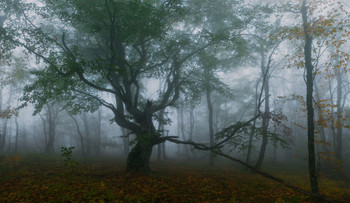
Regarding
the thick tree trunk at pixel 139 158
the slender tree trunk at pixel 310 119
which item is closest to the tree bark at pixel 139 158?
the thick tree trunk at pixel 139 158

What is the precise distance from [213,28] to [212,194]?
1570 centimetres

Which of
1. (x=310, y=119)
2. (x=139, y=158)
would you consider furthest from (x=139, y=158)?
(x=310, y=119)

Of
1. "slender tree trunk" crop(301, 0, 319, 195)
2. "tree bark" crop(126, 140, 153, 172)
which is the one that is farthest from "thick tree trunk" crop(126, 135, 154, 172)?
"slender tree trunk" crop(301, 0, 319, 195)

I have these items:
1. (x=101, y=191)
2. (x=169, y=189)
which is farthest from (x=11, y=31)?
(x=169, y=189)

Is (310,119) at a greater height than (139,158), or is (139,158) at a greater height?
(310,119)

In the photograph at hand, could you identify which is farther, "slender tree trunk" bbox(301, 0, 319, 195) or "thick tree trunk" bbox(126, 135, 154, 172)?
"thick tree trunk" bbox(126, 135, 154, 172)

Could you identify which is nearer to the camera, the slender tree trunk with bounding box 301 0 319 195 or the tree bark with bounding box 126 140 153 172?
the slender tree trunk with bounding box 301 0 319 195

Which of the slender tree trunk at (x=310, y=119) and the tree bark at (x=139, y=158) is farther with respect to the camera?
the tree bark at (x=139, y=158)

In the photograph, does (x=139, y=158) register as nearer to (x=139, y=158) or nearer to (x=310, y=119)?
(x=139, y=158)

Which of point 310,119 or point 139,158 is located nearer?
point 310,119

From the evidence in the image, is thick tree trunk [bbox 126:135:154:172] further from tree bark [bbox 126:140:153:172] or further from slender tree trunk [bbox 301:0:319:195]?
slender tree trunk [bbox 301:0:319:195]

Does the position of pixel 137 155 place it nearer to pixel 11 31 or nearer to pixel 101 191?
pixel 101 191

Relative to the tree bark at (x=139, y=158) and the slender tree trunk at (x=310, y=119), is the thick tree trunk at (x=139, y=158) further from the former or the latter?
the slender tree trunk at (x=310, y=119)

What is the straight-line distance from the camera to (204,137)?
38625 mm
